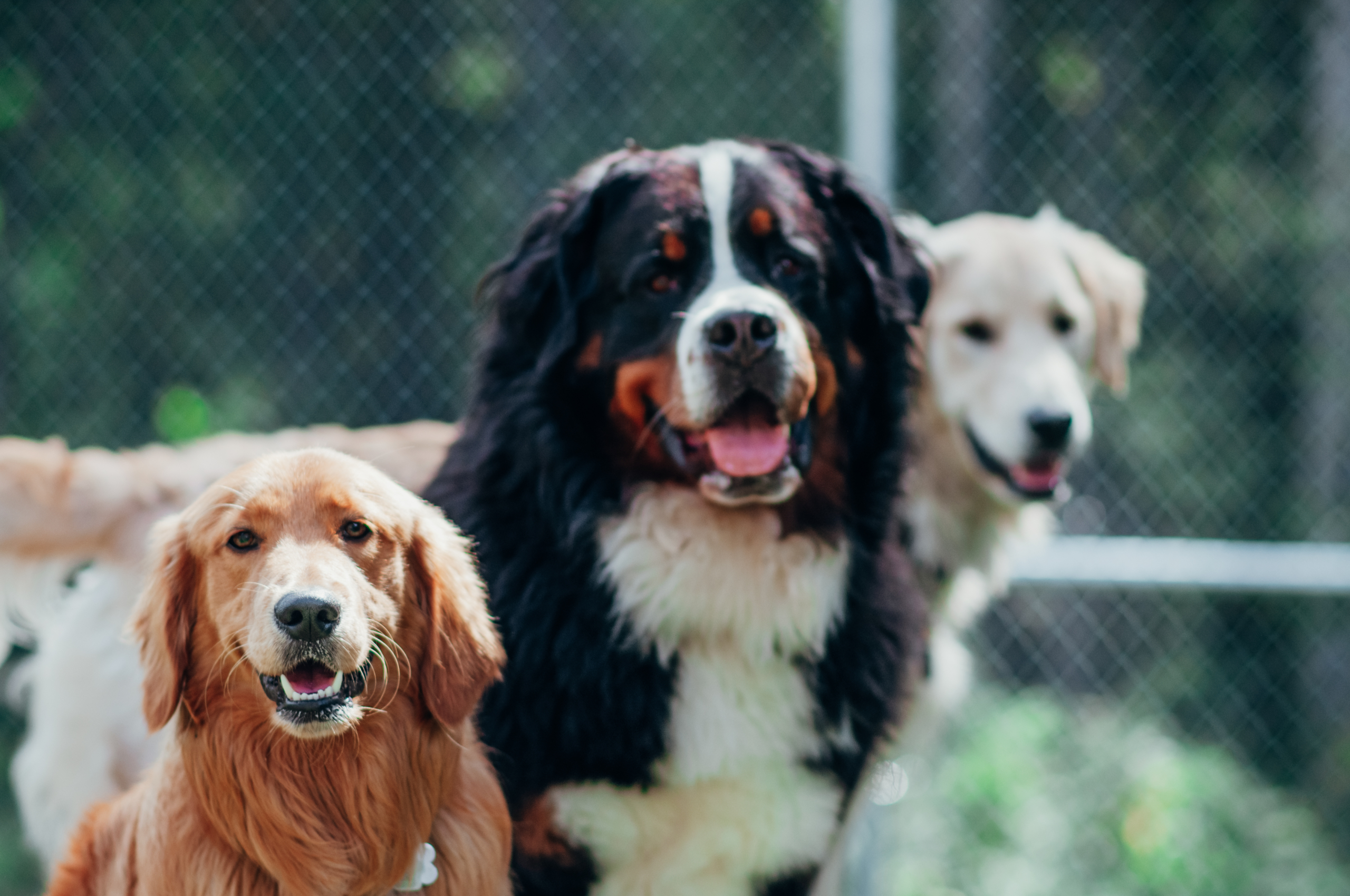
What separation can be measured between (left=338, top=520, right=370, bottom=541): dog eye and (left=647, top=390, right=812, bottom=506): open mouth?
71 centimetres

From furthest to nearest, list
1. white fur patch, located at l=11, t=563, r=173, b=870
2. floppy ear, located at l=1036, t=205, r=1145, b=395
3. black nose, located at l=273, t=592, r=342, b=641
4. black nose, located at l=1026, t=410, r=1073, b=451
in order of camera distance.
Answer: floppy ear, located at l=1036, t=205, r=1145, b=395
black nose, located at l=1026, t=410, r=1073, b=451
white fur patch, located at l=11, t=563, r=173, b=870
black nose, located at l=273, t=592, r=342, b=641

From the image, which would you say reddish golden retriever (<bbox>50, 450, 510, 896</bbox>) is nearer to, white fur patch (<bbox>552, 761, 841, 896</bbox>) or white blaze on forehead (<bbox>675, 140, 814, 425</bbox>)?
white fur patch (<bbox>552, 761, 841, 896</bbox>)

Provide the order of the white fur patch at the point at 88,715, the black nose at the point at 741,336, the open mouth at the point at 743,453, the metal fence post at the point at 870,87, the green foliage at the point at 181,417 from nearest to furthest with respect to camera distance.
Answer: the black nose at the point at 741,336 < the open mouth at the point at 743,453 < the white fur patch at the point at 88,715 < the metal fence post at the point at 870,87 < the green foliage at the point at 181,417

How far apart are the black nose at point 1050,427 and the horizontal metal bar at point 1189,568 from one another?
810 millimetres

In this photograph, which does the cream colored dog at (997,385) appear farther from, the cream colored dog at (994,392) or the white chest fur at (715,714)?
the white chest fur at (715,714)

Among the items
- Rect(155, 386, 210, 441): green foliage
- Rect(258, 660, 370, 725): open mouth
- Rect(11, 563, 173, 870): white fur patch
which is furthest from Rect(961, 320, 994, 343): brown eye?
Rect(155, 386, 210, 441): green foliage

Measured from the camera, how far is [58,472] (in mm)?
3053

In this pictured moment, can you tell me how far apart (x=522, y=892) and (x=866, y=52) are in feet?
8.85

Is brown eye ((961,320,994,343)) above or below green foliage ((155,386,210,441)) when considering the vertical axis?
above

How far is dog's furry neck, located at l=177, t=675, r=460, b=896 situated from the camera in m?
1.90

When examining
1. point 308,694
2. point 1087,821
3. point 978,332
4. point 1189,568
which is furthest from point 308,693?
point 1087,821

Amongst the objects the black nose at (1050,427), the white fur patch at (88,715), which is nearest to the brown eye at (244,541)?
the white fur patch at (88,715)

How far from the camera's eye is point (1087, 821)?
5.27 meters

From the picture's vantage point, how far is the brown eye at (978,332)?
3.41 metres
